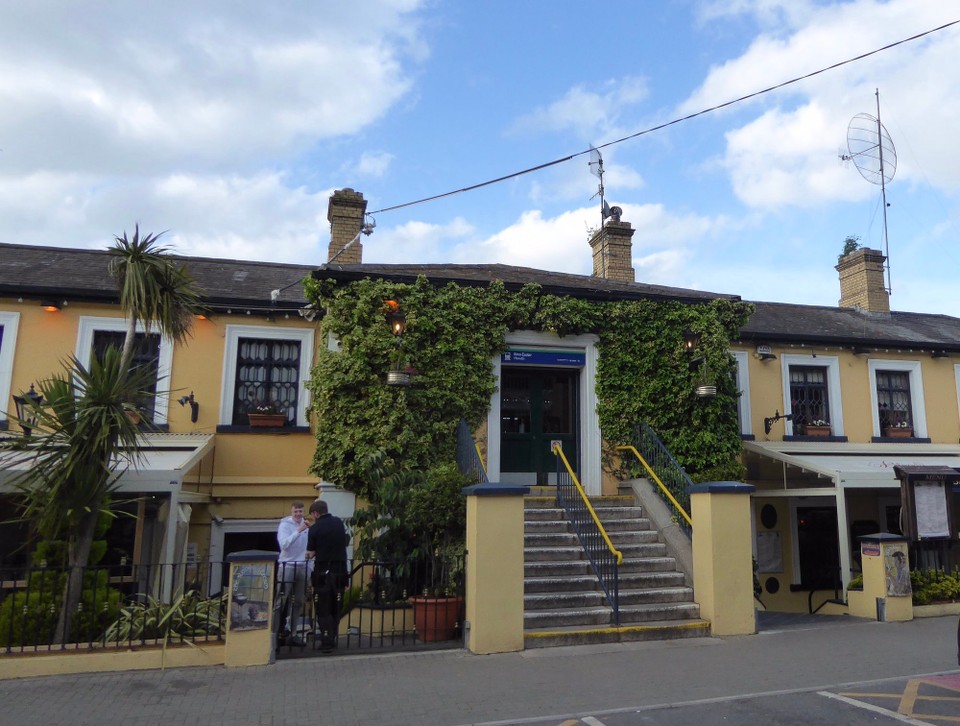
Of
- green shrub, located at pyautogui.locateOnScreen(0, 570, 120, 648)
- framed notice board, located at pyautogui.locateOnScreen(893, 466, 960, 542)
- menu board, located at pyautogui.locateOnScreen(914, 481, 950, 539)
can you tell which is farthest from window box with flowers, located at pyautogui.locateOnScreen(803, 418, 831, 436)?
green shrub, located at pyautogui.locateOnScreen(0, 570, 120, 648)

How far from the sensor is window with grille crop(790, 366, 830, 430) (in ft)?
48.4

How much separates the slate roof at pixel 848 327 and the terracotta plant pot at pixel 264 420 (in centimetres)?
929

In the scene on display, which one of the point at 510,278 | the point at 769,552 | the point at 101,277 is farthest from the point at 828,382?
the point at 101,277

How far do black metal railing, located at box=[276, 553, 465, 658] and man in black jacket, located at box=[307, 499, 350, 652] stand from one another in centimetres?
2

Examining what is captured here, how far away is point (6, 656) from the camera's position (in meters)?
6.68

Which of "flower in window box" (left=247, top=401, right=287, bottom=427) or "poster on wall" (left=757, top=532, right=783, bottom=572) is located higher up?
"flower in window box" (left=247, top=401, right=287, bottom=427)

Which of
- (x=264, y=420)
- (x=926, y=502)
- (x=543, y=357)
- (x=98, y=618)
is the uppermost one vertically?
(x=543, y=357)

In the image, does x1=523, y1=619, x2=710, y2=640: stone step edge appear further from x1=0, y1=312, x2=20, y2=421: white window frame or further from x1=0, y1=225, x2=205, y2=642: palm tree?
x1=0, y1=312, x2=20, y2=421: white window frame

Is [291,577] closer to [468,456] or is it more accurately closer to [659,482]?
[468,456]

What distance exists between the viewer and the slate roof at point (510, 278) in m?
11.6

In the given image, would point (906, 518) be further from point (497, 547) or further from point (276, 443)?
point (276, 443)

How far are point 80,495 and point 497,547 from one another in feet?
15.3

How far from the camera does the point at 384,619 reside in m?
8.60

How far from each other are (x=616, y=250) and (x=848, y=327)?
560 cm
